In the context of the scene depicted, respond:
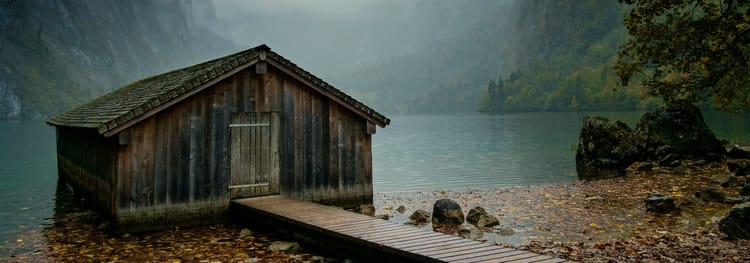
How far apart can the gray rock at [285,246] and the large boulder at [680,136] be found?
70.3 feet

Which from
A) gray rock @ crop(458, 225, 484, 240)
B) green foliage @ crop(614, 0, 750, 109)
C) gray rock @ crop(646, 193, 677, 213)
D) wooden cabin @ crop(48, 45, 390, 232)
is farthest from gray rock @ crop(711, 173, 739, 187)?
wooden cabin @ crop(48, 45, 390, 232)

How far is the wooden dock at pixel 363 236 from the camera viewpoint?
8.51 metres

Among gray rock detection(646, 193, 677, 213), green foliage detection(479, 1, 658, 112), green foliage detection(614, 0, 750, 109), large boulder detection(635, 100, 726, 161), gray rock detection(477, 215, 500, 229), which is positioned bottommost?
gray rock detection(477, 215, 500, 229)

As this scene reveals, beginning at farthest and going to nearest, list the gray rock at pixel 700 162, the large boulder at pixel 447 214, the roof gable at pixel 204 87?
1. the gray rock at pixel 700 162
2. the large boulder at pixel 447 214
3. the roof gable at pixel 204 87

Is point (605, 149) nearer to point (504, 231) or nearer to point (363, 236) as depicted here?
point (504, 231)

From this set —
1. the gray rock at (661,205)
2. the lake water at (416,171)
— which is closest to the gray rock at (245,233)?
the lake water at (416,171)

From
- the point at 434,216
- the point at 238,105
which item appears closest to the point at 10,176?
the point at 238,105

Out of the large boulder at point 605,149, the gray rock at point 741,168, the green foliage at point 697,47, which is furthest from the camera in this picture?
the large boulder at point 605,149

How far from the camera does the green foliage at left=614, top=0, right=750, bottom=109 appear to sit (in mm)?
18516

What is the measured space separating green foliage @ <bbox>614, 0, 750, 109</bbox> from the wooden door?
1377cm

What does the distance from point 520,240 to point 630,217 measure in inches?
Result: 158

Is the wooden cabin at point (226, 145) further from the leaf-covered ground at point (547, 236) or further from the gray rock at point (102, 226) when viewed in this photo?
the leaf-covered ground at point (547, 236)

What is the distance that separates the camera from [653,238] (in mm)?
11938

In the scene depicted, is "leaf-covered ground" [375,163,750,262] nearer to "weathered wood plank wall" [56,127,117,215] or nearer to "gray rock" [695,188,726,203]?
"gray rock" [695,188,726,203]
